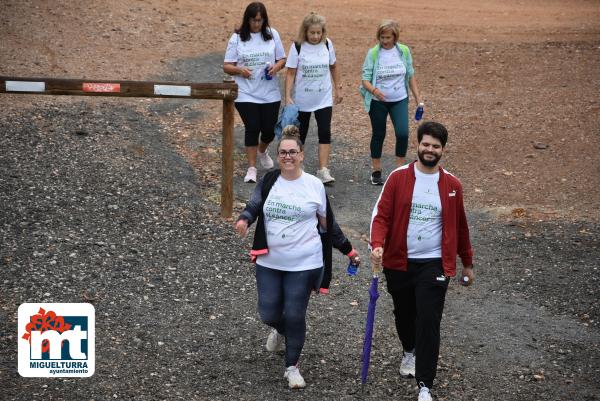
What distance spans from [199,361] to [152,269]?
1705mm

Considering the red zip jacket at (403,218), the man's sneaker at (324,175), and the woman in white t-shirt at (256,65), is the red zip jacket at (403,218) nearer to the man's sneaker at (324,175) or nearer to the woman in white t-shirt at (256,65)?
the woman in white t-shirt at (256,65)

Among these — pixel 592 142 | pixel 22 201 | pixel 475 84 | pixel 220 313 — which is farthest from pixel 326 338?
pixel 475 84

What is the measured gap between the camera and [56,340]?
7.05m

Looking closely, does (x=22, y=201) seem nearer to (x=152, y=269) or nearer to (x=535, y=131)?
(x=152, y=269)

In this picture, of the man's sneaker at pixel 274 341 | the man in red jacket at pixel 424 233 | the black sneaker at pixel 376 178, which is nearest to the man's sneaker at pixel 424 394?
the man in red jacket at pixel 424 233

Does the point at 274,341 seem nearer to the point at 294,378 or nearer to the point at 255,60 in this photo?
the point at 294,378

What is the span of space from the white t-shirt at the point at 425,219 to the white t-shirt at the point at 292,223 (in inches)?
24.1

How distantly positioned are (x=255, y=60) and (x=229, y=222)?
186 cm

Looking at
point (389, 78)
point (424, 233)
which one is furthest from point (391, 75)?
point (424, 233)

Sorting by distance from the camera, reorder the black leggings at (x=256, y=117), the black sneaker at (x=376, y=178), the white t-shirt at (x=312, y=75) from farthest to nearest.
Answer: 1. the black sneaker at (x=376, y=178)
2. the black leggings at (x=256, y=117)
3. the white t-shirt at (x=312, y=75)

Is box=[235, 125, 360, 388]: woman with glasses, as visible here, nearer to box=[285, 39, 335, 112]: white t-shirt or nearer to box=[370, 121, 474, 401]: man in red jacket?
box=[370, 121, 474, 401]: man in red jacket

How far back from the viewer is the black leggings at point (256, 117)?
1081 centimetres

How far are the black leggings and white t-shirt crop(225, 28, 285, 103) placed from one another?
0.25 ft

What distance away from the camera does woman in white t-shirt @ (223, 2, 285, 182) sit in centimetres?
1049
